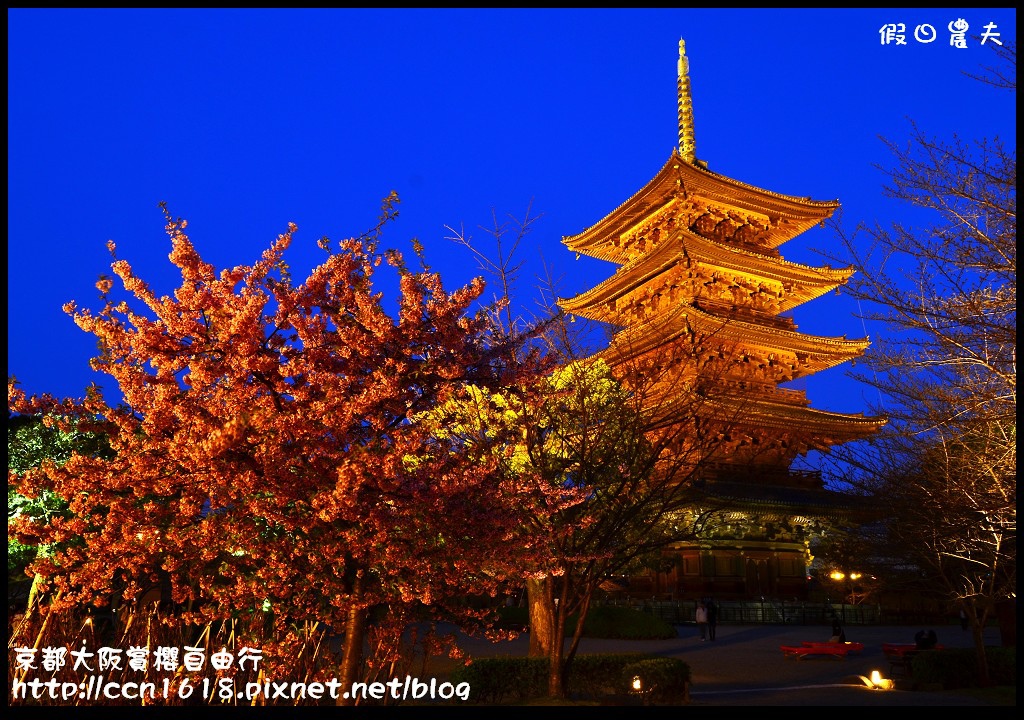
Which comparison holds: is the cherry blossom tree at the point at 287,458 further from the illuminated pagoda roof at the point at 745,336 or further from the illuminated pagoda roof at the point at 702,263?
the illuminated pagoda roof at the point at 702,263

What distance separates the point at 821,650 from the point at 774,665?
1.41 meters

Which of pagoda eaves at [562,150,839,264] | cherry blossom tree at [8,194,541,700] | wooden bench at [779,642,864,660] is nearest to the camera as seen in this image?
cherry blossom tree at [8,194,541,700]

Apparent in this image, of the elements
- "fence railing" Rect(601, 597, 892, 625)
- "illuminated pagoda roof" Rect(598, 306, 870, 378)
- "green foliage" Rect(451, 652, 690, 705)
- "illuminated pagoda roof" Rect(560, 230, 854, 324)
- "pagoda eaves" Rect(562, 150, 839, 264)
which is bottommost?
"green foliage" Rect(451, 652, 690, 705)

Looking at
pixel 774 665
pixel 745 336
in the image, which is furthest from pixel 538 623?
pixel 745 336

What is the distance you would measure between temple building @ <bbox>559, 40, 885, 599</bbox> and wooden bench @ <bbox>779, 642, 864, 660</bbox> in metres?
10.2

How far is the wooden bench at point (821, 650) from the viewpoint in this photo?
20734 mm

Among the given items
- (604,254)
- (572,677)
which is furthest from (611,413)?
(604,254)

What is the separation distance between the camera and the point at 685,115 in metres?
39.3

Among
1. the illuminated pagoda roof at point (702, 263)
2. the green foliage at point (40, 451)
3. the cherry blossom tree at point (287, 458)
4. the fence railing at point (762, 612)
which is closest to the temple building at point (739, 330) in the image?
the illuminated pagoda roof at point (702, 263)

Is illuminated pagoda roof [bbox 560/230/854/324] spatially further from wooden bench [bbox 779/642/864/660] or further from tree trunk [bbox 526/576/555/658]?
tree trunk [bbox 526/576/555/658]

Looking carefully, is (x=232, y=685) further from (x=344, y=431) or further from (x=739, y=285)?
(x=739, y=285)

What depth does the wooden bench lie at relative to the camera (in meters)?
20.7

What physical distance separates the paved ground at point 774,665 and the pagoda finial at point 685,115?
20.1 m

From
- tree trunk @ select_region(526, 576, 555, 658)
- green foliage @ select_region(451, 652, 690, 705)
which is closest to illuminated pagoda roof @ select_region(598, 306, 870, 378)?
tree trunk @ select_region(526, 576, 555, 658)
